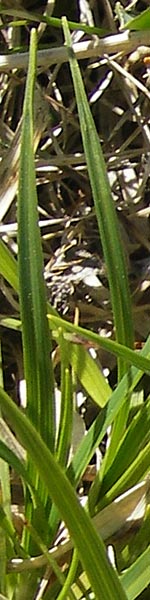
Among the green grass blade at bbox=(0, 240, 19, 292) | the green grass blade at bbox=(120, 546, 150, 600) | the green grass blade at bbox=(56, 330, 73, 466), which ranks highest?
the green grass blade at bbox=(0, 240, 19, 292)

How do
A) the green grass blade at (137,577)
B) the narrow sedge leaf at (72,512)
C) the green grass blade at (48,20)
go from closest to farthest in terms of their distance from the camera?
1. the narrow sedge leaf at (72,512)
2. the green grass blade at (137,577)
3. the green grass blade at (48,20)

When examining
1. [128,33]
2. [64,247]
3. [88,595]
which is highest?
[128,33]

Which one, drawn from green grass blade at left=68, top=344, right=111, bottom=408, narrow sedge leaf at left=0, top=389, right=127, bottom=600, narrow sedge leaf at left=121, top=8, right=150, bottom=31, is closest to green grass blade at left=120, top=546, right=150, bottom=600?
narrow sedge leaf at left=0, top=389, right=127, bottom=600

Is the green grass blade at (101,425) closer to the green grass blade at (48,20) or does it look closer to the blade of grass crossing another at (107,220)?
the blade of grass crossing another at (107,220)

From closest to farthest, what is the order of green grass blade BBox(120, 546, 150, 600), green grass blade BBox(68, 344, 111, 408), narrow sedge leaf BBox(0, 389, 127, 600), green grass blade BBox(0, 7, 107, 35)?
narrow sedge leaf BBox(0, 389, 127, 600)
green grass blade BBox(120, 546, 150, 600)
green grass blade BBox(68, 344, 111, 408)
green grass blade BBox(0, 7, 107, 35)

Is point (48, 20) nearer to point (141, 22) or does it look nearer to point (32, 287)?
point (141, 22)

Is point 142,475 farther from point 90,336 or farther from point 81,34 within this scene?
point 81,34

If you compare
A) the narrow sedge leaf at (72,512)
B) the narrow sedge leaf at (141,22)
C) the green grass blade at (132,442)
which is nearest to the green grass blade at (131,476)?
the green grass blade at (132,442)

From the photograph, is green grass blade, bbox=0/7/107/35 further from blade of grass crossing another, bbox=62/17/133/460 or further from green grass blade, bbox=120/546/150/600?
green grass blade, bbox=120/546/150/600

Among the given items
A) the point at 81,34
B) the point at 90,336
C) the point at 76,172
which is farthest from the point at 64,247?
the point at 90,336
